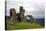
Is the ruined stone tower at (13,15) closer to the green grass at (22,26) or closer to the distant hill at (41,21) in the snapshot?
the green grass at (22,26)

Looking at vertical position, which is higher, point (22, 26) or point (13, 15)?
point (13, 15)

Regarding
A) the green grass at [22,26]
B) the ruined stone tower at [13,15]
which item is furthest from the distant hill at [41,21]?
the ruined stone tower at [13,15]

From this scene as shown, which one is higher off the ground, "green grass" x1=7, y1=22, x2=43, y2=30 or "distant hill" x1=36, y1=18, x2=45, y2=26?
"distant hill" x1=36, y1=18, x2=45, y2=26

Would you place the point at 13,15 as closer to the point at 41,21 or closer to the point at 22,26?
the point at 22,26

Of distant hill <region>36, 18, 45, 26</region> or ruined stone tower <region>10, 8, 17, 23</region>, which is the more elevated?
ruined stone tower <region>10, 8, 17, 23</region>

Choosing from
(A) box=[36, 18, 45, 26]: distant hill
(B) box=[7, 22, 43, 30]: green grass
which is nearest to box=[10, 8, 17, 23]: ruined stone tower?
(B) box=[7, 22, 43, 30]: green grass

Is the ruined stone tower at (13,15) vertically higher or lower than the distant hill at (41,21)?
higher

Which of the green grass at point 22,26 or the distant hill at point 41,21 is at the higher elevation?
the distant hill at point 41,21

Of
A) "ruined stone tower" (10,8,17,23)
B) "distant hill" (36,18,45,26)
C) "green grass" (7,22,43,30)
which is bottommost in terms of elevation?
"green grass" (7,22,43,30)

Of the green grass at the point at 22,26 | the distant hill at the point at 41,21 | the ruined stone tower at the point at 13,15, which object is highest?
the ruined stone tower at the point at 13,15

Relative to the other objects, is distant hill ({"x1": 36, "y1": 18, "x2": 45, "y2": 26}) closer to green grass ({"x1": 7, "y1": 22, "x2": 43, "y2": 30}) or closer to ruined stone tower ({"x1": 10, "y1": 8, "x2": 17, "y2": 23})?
green grass ({"x1": 7, "y1": 22, "x2": 43, "y2": 30})

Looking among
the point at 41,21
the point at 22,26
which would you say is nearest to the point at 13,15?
the point at 22,26

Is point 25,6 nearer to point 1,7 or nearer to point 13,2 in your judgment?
point 13,2

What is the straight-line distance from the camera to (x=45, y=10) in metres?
1.10
